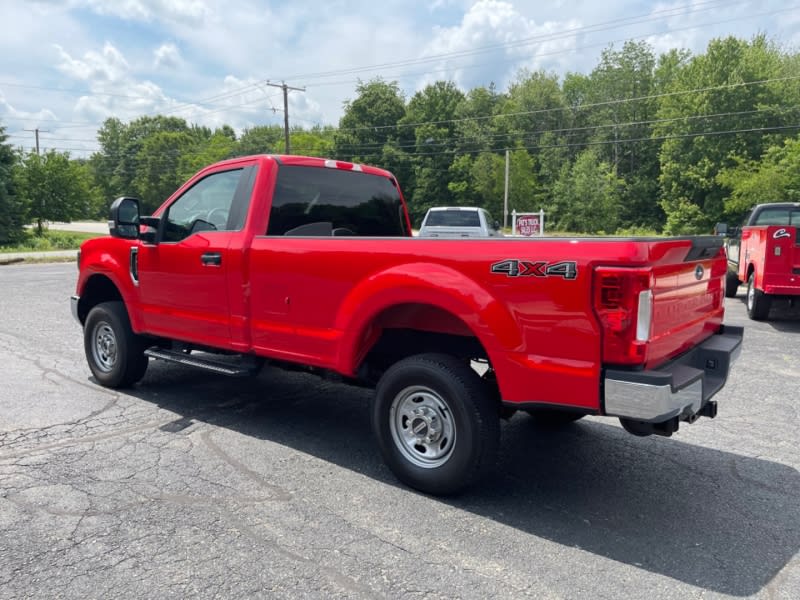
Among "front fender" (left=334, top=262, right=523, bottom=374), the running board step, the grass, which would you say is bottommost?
the grass

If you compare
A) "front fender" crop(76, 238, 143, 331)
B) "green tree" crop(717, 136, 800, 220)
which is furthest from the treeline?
"front fender" crop(76, 238, 143, 331)

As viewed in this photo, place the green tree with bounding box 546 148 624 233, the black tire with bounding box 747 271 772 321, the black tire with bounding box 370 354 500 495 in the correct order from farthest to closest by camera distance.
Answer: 1. the green tree with bounding box 546 148 624 233
2. the black tire with bounding box 747 271 772 321
3. the black tire with bounding box 370 354 500 495

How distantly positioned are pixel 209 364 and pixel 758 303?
8.83 metres

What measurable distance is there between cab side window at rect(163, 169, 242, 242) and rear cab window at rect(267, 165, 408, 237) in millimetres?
381

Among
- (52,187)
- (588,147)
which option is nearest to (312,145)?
(588,147)

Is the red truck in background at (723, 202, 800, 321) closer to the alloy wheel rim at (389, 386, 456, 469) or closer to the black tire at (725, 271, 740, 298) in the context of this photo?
the black tire at (725, 271, 740, 298)

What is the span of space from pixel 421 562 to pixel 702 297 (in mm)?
2393

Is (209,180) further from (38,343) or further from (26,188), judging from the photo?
(26,188)

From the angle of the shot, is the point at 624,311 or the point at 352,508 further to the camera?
the point at 352,508

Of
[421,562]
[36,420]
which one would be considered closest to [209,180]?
[36,420]

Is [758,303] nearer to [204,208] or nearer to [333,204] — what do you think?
[333,204]

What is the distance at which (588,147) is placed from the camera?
2425 inches

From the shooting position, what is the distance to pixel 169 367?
6.86 meters

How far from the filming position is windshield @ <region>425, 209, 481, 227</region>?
674 inches
